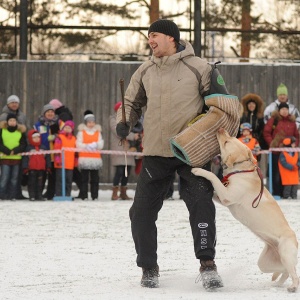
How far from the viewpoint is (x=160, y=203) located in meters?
7.30

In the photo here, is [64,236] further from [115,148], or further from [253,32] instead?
[253,32]

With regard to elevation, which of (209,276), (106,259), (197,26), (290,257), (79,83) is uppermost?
(197,26)

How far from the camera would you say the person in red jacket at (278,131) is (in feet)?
53.7

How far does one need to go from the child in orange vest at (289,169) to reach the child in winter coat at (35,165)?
12.3ft

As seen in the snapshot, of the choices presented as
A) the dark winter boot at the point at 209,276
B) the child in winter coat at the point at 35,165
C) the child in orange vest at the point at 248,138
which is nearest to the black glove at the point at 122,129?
the dark winter boot at the point at 209,276

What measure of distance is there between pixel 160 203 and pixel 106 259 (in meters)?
1.34

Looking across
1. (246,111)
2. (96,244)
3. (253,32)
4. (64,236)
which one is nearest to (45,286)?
(96,244)

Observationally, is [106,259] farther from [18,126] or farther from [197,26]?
[197,26]

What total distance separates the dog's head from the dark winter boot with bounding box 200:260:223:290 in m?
0.75

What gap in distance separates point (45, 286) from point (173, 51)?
187 cm

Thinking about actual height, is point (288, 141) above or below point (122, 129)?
below

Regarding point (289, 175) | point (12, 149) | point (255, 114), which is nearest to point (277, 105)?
point (255, 114)

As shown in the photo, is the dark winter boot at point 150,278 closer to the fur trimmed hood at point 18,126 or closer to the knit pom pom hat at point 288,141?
the fur trimmed hood at point 18,126

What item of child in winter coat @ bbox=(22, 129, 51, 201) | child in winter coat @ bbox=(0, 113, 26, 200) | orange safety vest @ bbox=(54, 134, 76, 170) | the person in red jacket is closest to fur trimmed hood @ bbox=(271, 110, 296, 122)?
the person in red jacket
